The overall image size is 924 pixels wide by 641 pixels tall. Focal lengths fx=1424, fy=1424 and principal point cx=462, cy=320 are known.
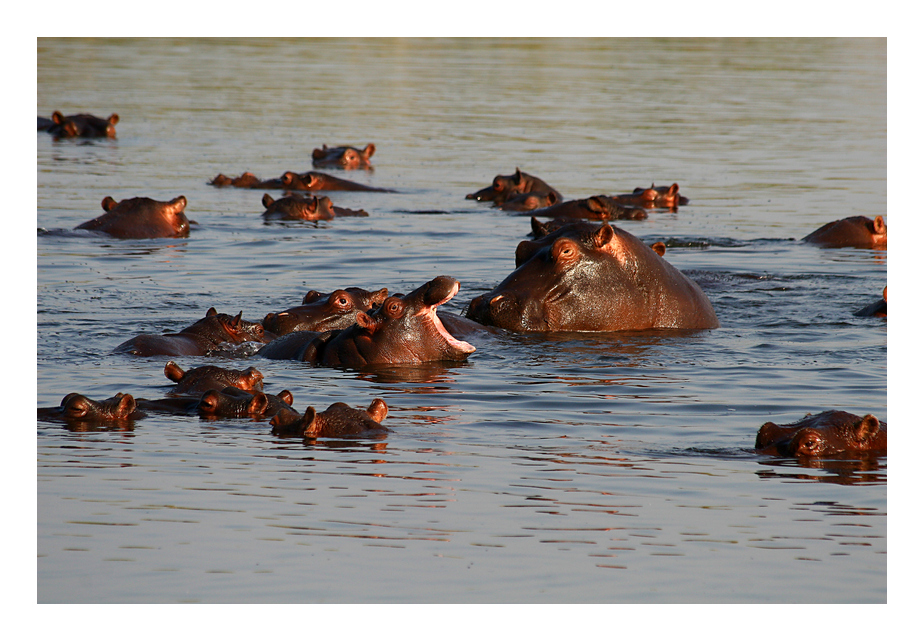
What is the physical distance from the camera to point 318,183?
21.1 meters

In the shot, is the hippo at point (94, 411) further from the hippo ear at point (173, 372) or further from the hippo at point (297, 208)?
the hippo at point (297, 208)

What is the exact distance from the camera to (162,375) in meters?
9.39

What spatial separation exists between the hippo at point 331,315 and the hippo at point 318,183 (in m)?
10.1

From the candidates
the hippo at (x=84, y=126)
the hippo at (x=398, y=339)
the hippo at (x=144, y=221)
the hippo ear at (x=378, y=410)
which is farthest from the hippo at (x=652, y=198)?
the hippo ear at (x=378, y=410)

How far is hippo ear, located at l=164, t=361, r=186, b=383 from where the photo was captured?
8.66 m

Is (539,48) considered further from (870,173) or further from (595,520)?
(595,520)

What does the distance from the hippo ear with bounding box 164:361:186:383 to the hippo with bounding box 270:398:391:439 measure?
1102mm

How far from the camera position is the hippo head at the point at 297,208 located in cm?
1827

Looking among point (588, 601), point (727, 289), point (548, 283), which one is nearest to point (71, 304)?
point (548, 283)

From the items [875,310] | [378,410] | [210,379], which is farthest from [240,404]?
[875,310]

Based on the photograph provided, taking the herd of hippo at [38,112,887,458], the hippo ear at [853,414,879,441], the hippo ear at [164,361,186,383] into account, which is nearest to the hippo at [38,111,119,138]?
the herd of hippo at [38,112,887,458]

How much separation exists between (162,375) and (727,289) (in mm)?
5868

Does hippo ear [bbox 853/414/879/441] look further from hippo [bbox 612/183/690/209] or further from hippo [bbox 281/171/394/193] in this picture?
hippo [bbox 281/171/394/193]
